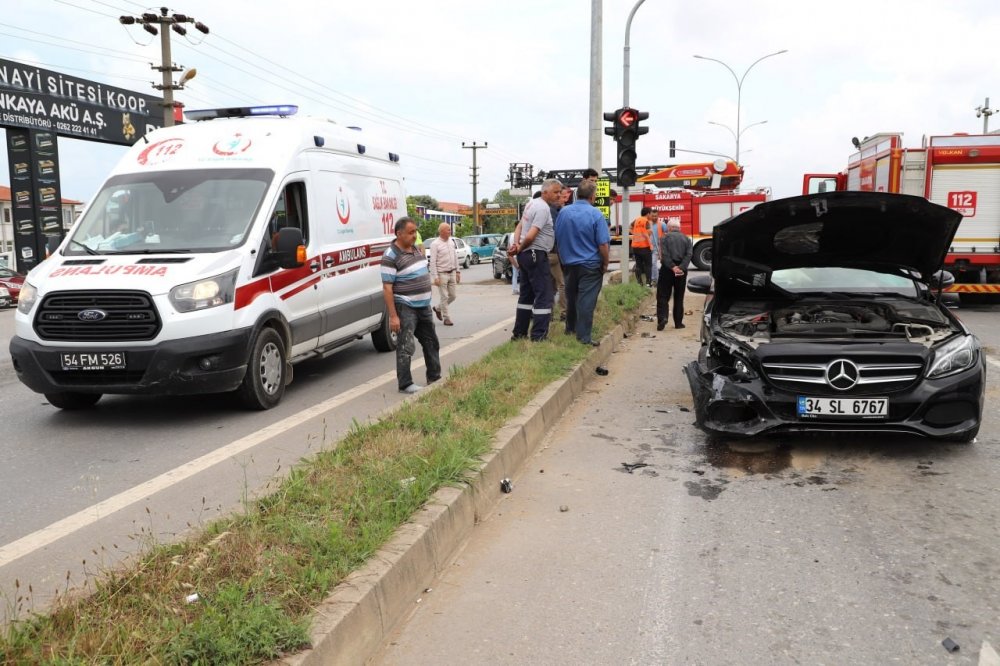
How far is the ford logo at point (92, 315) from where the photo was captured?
6.38 metres

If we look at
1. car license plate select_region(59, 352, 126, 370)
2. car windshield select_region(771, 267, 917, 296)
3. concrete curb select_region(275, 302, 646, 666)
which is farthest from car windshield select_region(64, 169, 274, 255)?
car windshield select_region(771, 267, 917, 296)

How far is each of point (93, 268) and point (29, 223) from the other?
942 inches

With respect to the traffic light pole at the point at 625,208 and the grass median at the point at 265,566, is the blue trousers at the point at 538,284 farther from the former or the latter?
the traffic light pole at the point at 625,208

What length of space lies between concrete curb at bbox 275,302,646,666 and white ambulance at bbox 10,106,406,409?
2539mm

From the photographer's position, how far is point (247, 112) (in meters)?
8.90

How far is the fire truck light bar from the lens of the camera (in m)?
8.79

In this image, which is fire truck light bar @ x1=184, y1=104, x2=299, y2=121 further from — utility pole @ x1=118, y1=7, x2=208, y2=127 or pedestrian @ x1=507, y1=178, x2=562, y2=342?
utility pole @ x1=118, y1=7, x2=208, y2=127

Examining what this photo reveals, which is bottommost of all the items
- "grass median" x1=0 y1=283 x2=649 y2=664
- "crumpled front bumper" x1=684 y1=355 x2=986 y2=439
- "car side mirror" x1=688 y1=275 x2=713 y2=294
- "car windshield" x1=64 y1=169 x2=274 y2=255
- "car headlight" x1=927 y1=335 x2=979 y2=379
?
"grass median" x1=0 y1=283 x2=649 y2=664

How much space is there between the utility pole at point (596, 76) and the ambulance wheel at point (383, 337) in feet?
20.6

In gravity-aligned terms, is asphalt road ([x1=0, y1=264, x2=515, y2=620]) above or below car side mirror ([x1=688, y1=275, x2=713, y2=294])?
below

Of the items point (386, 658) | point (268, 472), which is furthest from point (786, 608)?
point (268, 472)

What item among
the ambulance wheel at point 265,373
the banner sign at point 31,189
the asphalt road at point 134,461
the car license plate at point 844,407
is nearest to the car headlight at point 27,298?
the asphalt road at point 134,461

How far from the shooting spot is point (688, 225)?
85.2 ft

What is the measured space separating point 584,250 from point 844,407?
428 cm
